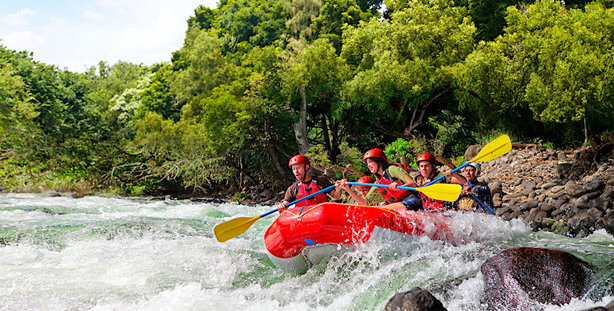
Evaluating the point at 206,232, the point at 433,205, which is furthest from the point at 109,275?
the point at 433,205

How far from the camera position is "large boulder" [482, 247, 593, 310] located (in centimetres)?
269

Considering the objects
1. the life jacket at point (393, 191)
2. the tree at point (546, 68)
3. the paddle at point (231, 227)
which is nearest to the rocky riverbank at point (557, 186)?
the tree at point (546, 68)

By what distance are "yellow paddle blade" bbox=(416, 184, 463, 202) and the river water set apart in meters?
0.42

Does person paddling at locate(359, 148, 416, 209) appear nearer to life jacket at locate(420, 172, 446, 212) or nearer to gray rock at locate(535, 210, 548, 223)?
life jacket at locate(420, 172, 446, 212)

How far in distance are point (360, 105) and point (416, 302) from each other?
956 centimetres

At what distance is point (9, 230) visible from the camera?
600 cm

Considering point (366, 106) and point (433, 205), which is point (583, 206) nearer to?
point (433, 205)

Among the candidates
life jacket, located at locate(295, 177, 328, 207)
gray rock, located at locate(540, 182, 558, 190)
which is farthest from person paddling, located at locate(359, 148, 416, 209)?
gray rock, located at locate(540, 182, 558, 190)

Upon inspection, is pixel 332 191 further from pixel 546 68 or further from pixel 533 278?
pixel 546 68

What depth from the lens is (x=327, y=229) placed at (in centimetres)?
350

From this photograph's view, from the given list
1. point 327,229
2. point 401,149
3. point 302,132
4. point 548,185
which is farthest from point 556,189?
point 302,132

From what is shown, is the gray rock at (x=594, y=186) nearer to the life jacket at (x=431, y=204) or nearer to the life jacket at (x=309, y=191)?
the life jacket at (x=431, y=204)

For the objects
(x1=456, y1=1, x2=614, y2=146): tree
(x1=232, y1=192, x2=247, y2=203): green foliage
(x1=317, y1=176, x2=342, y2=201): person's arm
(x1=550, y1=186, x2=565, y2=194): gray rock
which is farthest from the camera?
(x1=232, y1=192, x2=247, y2=203): green foliage

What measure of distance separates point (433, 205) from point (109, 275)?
11.1 feet
